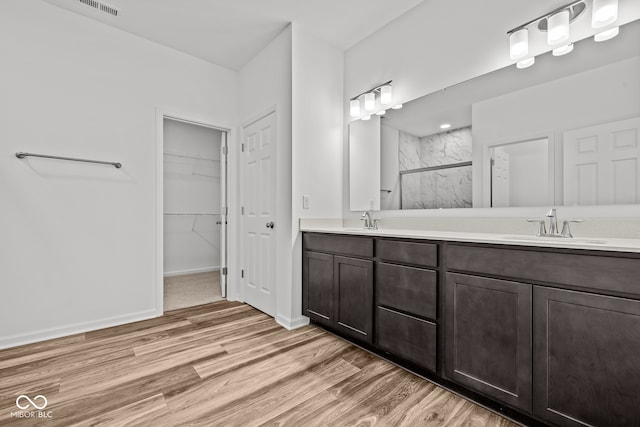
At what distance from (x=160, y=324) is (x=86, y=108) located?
6.26 ft

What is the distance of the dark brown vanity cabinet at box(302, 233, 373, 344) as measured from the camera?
1.96m

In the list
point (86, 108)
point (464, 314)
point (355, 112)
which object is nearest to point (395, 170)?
point (355, 112)

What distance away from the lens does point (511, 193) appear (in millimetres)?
1787

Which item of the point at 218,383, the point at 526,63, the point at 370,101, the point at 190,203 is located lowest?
the point at 218,383

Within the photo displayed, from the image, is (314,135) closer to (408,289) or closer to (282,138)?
(282,138)

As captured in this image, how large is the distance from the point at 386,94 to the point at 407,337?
1.88m

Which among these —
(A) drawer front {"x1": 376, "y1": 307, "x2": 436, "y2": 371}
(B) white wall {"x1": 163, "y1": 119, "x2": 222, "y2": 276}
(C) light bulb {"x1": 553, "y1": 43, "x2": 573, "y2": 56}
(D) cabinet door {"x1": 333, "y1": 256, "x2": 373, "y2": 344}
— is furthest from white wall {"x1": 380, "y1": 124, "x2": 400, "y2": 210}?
(B) white wall {"x1": 163, "y1": 119, "x2": 222, "y2": 276}

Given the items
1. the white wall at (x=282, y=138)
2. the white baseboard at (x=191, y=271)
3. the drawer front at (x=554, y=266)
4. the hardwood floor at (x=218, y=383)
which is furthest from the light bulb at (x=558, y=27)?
the white baseboard at (x=191, y=271)

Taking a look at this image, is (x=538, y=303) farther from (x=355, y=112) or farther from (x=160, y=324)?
(x=160, y=324)

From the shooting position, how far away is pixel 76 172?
2357 mm

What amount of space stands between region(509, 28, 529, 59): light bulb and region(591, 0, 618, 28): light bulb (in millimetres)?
283

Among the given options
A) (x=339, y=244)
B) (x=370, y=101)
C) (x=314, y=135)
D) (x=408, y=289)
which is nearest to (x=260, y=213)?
(x=314, y=135)

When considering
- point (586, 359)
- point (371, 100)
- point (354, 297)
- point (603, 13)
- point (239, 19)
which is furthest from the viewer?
point (371, 100)

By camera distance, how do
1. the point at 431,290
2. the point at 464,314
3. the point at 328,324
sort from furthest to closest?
the point at 328,324 → the point at 431,290 → the point at 464,314
